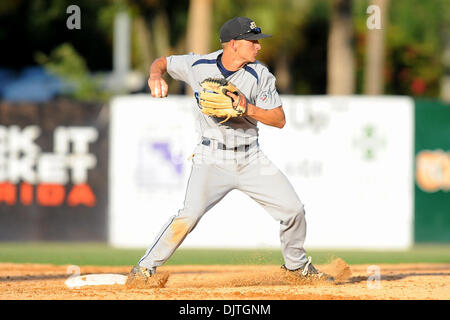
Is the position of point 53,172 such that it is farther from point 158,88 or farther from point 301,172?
point 158,88

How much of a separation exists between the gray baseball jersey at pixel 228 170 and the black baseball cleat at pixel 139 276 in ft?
0.14

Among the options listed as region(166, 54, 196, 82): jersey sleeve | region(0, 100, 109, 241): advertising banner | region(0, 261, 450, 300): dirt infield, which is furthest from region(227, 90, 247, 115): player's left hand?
region(0, 100, 109, 241): advertising banner

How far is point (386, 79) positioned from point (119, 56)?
13.4 m

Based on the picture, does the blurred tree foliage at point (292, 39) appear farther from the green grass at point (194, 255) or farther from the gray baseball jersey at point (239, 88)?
the gray baseball jersey at point (239, 88)

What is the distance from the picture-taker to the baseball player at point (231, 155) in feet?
23.0

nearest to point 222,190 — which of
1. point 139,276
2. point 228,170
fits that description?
point 228,170

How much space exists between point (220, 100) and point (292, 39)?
27419 millimetres

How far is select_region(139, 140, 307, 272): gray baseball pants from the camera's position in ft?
23.1

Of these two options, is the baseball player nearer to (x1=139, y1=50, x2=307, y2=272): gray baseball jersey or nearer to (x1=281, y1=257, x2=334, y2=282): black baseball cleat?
(x1=139, y1=50, x2=307, y2=272): gray baseball jersey

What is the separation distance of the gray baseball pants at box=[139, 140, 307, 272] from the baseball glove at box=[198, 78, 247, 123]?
37 centimetres

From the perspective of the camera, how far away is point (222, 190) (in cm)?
712

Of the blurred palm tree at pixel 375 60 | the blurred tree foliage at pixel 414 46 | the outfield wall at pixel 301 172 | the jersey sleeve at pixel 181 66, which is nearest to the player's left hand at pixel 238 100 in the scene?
the jersey sleeve at pixel 181 66
